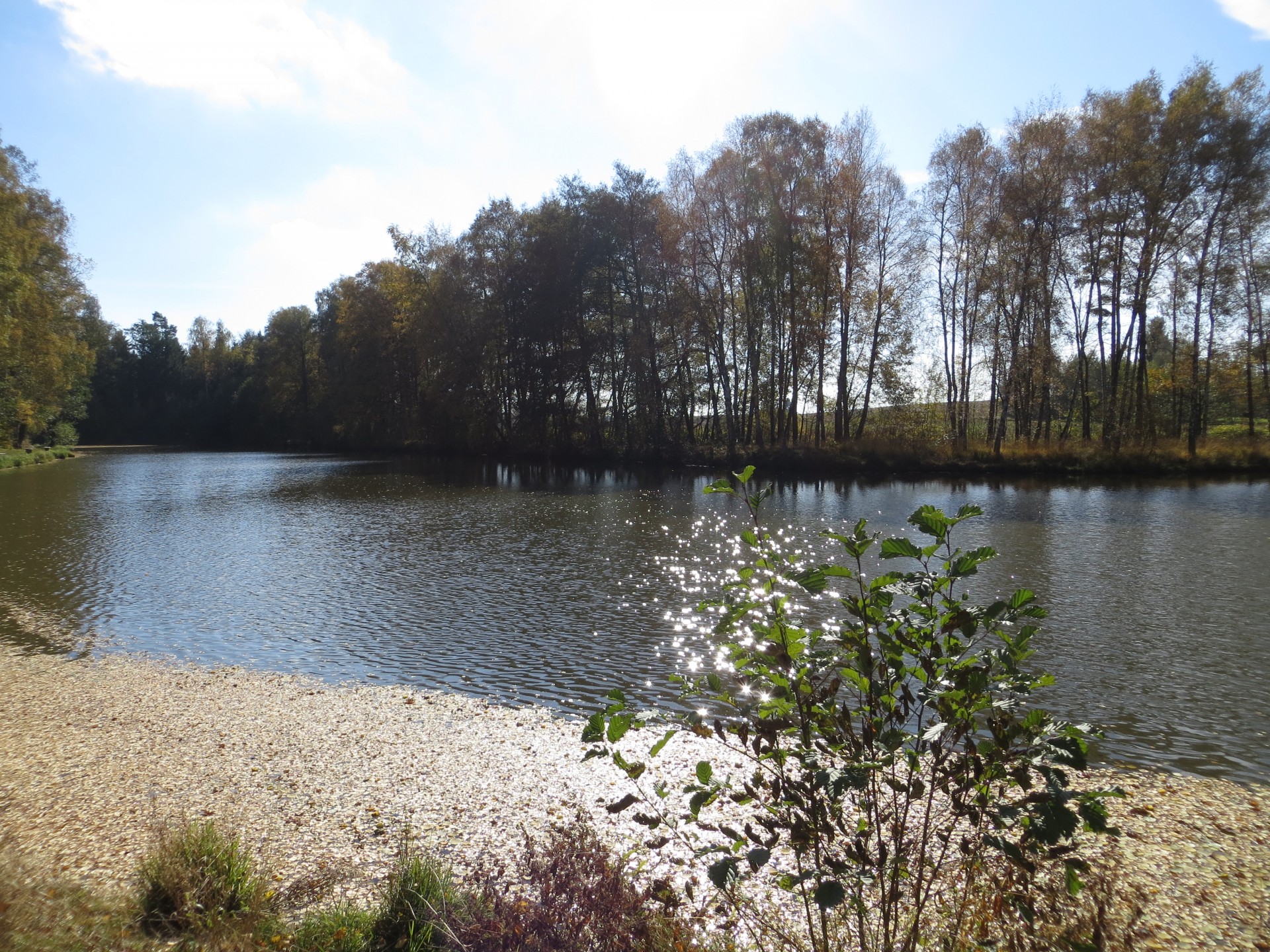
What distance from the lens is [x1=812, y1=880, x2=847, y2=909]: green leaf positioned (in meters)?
1.76

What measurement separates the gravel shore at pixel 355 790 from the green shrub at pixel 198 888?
1.60 ft

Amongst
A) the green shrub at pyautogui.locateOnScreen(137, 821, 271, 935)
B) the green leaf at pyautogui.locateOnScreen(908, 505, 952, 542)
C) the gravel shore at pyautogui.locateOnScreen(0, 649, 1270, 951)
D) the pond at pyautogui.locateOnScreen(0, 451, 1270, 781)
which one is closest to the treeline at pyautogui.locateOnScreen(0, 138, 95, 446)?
the pond at pyautogui.locateOnScreen(0, 451, 1270, 781)

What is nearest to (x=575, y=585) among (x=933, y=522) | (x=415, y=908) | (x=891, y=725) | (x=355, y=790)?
(x=355, y=790)

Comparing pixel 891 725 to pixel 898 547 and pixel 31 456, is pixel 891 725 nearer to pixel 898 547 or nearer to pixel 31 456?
pixel 898 547

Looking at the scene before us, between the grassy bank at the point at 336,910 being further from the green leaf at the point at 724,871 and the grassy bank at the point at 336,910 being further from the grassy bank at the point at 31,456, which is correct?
the grassy bank at the point at 31,456

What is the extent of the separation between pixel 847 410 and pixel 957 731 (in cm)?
3512

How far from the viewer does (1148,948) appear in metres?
3.27

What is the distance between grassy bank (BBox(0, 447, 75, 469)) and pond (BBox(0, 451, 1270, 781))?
51.2ft

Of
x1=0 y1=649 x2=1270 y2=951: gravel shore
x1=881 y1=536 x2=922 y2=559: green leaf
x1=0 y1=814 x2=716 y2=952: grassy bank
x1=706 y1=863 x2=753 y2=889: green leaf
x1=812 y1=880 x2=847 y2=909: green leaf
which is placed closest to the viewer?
x1=812 y1=880 x2=847 y2=909: green leaf

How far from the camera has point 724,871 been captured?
6.41 ft

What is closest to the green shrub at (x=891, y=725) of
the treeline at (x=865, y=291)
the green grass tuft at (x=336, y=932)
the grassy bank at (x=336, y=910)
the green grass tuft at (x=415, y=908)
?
the grassy bank at (x=336, y=910)

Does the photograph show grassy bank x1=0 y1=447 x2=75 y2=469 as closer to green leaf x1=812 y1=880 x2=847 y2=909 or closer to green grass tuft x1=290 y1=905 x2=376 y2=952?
green grass tuft x1=290 y1=905 x2=376 y2=952

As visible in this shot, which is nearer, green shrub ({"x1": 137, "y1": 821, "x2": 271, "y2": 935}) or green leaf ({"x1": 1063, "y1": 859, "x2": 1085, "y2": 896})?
green leaf ({"x1": 1063, "y1": 859, "x2": 1085, "y2": 896})

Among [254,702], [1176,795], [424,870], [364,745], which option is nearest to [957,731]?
[424,870]
